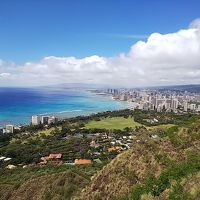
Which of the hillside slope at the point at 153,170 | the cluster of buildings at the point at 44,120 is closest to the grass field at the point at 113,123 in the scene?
the cluster of buildings at the point at 44,120

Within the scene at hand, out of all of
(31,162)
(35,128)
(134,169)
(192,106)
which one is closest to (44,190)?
(134,169)

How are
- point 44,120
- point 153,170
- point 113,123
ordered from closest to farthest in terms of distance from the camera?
point 153,170 < point 113,123 < point 44,120

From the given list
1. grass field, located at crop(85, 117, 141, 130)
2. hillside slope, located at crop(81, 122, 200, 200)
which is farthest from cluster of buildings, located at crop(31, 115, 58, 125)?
hillside slope, located at crop(81, 122, 200, 200)

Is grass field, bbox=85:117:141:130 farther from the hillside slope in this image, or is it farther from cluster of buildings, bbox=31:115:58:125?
the hillside slope

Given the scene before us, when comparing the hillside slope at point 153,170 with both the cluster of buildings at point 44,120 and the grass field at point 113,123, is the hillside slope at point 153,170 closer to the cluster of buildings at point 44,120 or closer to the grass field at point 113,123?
the grass field at point 113,123

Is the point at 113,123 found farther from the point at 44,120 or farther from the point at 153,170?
the point at 153,170

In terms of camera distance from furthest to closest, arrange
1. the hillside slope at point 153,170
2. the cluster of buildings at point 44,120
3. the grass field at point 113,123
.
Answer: the cluster of buildings at point 44,120, the grass field at point 113,123, the hillside slope at point 153,170

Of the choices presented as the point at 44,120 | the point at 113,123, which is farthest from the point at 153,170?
the point at 44,120

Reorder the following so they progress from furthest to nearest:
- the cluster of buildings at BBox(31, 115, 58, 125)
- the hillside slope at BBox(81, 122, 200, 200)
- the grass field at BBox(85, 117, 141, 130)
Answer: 1. the cluster of buildings at BBox(31, 115, 58, 125)
2. the grass field at BBox(85, 117, 141, 130)
3. the hillside slope at BBox(81, 122, 200, 200)
